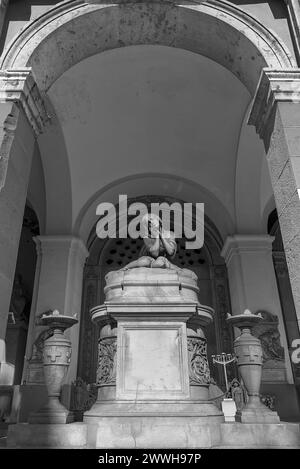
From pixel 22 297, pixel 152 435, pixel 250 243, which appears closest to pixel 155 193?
pixel 250 243

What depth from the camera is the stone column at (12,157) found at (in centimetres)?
379

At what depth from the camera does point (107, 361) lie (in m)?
3.88

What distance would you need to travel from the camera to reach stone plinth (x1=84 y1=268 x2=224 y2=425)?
349 cm

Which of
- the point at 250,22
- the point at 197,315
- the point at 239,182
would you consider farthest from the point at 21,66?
the point at 239,182

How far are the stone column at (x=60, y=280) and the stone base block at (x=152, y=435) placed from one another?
14.5 ft

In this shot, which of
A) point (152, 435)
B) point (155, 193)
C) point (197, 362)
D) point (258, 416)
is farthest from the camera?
point (155, 193)

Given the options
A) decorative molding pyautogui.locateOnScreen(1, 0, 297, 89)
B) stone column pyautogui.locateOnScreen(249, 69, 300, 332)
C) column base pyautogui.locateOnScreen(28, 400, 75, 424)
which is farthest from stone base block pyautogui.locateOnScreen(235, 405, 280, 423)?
decorative molding pyautogui.locateOnScreen(1, 0, 297, 89)

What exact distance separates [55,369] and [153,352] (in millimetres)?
1018

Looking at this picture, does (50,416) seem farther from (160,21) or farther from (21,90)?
(160,21)

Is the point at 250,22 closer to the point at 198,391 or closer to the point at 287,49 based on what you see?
the point at 287,49

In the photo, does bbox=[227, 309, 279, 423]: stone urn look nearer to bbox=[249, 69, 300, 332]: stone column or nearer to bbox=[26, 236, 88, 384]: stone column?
bbox=[249, 69, 300, 332]: stone column

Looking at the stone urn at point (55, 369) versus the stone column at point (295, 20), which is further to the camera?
the stone column at point (295, 20)

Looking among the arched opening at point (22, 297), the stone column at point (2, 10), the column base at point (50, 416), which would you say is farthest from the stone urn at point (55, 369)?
the arched opening at point (22, 297)

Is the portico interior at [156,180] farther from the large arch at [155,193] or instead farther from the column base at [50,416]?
the column base at [50,416]
